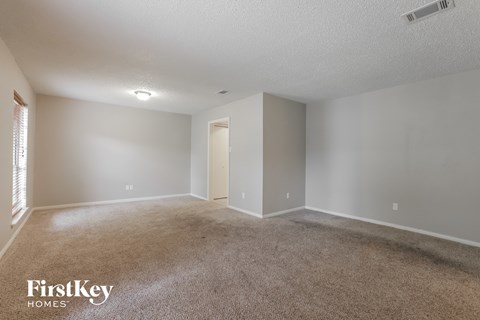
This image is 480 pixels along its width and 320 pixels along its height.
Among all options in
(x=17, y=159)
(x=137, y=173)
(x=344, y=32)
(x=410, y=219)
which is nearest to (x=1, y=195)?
(x=17, y=159)

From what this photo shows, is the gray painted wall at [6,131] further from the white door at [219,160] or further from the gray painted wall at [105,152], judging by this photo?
the white door at [219,160]

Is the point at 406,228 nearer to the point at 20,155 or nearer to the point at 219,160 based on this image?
the point at 219,160

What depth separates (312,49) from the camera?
2729 mm

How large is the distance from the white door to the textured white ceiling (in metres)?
2.45

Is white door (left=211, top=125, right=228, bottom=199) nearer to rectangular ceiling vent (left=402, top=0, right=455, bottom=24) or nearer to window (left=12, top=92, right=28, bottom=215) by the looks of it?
window (left=12, top=92, right=28, bottom=215)

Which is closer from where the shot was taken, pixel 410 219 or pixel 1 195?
pixel 1 195

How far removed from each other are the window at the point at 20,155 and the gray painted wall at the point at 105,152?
2.98ft

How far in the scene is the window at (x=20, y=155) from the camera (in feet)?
12.2

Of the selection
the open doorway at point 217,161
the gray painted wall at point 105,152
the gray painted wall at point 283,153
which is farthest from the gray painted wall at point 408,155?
the gray painted wall at point 105,152

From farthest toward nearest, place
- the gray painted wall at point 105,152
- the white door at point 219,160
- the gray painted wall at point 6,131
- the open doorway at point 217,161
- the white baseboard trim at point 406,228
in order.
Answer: the white door at point 219,160 → the open doorway at point 217,161 → the gray painted wall at point 105,152 → the white baseboard trim at point 406,228 → the gray painted wall at point 6,131

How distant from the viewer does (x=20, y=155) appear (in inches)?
156

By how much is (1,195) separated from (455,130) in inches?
246

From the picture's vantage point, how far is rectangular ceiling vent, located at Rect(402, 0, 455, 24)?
6.27ft

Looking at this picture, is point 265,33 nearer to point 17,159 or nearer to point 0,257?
point 0,257
